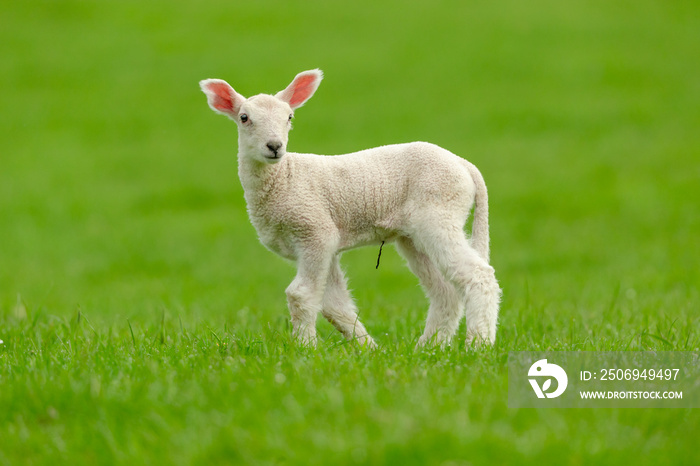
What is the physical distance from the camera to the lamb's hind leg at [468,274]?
514 centimetres

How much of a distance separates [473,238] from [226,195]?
→ 1213 centimetres

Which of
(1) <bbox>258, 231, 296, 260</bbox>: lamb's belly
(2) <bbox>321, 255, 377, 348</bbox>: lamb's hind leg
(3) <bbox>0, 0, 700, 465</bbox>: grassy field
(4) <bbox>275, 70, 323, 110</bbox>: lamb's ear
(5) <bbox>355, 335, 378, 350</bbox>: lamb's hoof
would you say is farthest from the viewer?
(2) <bbox>321, 255, 377, 348</bbox>: lamb's hind leg

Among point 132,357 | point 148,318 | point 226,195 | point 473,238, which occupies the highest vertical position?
point 473,238

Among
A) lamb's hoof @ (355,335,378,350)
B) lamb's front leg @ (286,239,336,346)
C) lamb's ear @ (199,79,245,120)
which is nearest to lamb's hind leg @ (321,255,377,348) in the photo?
lamb's hoof @ (355,335,378,350)

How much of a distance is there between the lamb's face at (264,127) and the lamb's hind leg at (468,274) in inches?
39.1

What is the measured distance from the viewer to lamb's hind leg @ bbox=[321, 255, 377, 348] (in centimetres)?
561

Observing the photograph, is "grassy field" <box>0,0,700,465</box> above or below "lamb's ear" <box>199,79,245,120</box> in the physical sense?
below

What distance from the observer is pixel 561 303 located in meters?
8.49

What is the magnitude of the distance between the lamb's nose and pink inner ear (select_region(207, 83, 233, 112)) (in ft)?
1.75

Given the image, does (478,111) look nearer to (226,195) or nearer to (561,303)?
(226,195)

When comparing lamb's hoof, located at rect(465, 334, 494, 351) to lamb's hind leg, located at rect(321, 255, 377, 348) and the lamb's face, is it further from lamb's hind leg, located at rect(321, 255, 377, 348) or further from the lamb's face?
the lamb's face

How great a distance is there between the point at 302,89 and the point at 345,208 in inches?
31.2

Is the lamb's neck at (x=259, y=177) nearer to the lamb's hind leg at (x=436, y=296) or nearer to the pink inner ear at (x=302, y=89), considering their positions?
the pink inner ear at (x=302, y=89)

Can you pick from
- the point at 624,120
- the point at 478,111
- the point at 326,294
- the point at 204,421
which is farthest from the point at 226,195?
the point at 204,421
